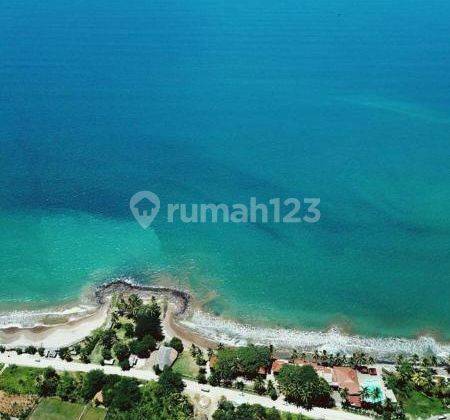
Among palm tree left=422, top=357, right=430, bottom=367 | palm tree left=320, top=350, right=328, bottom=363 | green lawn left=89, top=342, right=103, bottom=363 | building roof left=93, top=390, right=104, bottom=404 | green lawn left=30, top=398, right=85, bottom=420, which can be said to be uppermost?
palm tree left=422, top=357, right=430, bottom=367

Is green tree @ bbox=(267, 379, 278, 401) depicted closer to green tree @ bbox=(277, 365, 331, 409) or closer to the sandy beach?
green tree @ bbox=(277, 365, 331, 409)

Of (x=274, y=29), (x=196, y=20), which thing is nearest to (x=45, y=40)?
(x=196, y=20)

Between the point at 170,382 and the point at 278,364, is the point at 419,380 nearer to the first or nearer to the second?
the point at 278,364

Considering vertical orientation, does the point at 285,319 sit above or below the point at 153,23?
below

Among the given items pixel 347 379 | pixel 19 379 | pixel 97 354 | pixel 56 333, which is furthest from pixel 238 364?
pixel 19 379

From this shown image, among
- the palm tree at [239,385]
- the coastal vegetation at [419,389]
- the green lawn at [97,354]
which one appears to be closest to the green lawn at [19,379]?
the green lawn at [97,354]

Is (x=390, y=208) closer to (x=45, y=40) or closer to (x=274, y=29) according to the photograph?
(x=274, y=29)

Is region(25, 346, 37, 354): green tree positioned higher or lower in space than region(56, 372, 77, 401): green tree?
higher

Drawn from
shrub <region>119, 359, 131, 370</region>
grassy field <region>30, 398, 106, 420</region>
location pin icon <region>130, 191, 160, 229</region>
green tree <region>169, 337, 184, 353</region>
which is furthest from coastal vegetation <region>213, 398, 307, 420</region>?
location pin icon <region>130, 191, 160, 229</region>
